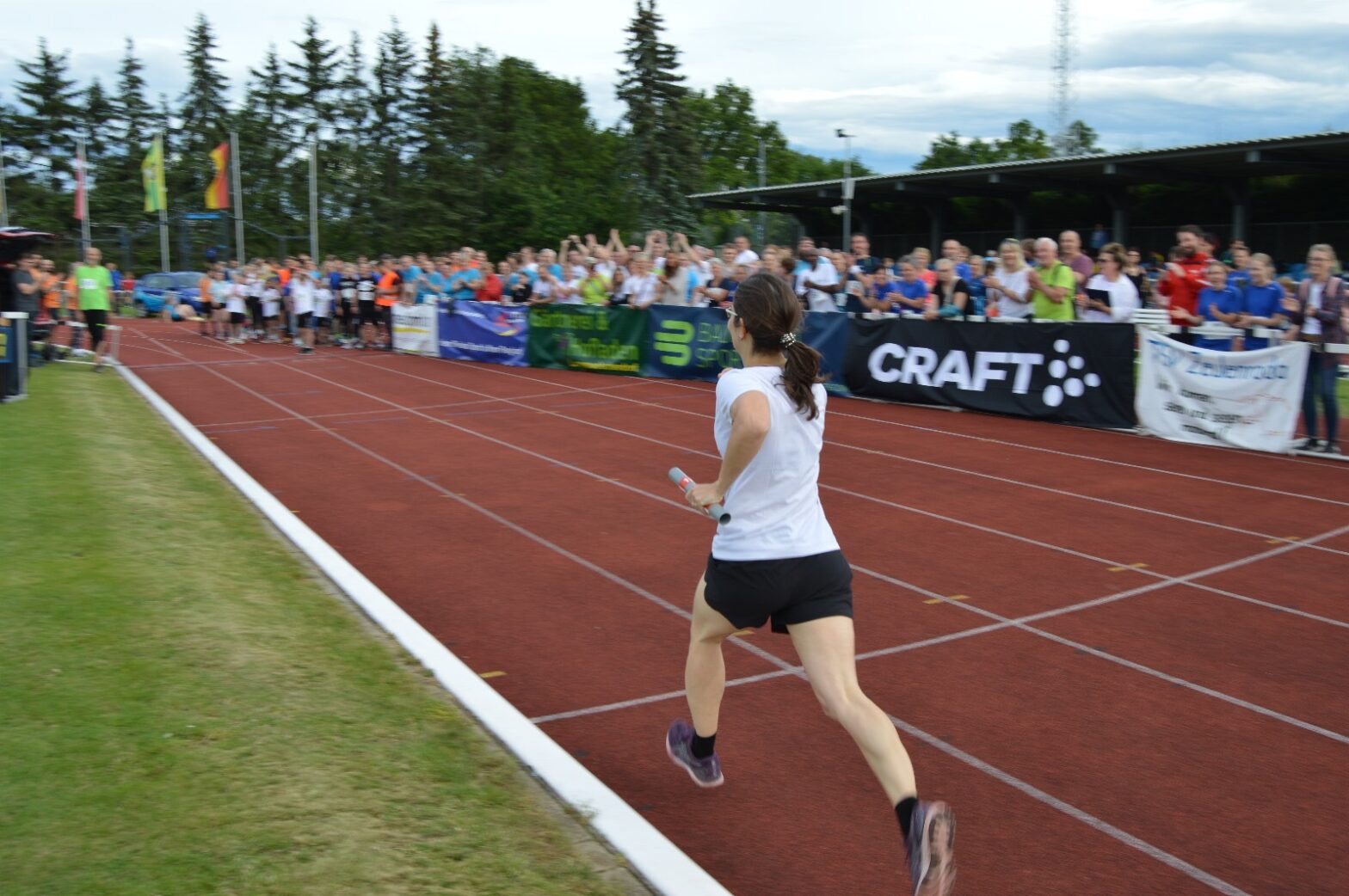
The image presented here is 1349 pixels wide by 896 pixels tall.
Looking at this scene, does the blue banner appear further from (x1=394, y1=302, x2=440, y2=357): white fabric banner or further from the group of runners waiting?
the group of runners waiting

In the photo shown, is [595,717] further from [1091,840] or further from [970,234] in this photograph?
[970,234]

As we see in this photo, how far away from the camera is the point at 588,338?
2072 centimetres

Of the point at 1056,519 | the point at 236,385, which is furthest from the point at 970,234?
the point at 1056,519

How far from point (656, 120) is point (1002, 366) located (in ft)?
195

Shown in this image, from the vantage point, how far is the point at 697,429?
13688mm

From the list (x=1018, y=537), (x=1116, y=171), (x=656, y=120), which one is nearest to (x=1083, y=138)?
(x=656, y=120)

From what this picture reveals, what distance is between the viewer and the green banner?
65.0 ft

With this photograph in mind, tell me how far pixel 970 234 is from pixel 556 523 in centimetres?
3342

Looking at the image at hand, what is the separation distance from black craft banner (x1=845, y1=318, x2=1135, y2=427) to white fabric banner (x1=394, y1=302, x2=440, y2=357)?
435 inches

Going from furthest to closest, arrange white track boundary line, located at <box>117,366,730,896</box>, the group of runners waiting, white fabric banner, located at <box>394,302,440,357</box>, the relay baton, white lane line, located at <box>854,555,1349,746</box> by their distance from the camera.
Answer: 1. the group of runners waiting
2. white fabric banner, located at <box>394,302,440,357</box>
3. white lane line, located at <box>854,555,1349,746</box>
4. the relay baton
5. white track boundary line, located at <box>117,366,730,896</box>

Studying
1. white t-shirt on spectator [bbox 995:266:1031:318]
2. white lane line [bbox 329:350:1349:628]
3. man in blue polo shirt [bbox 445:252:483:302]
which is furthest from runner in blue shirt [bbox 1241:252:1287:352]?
man in blue polo shirt [bbox 445:252:483:302]

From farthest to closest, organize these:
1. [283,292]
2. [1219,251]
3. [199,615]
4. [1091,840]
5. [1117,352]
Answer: [1219,251] < [283,292] < [1117,352] < [199,615] < [1091,840]

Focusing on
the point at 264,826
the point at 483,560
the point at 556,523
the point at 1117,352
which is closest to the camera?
the point at 264,826

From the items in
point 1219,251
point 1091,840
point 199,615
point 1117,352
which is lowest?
point 1091,840
